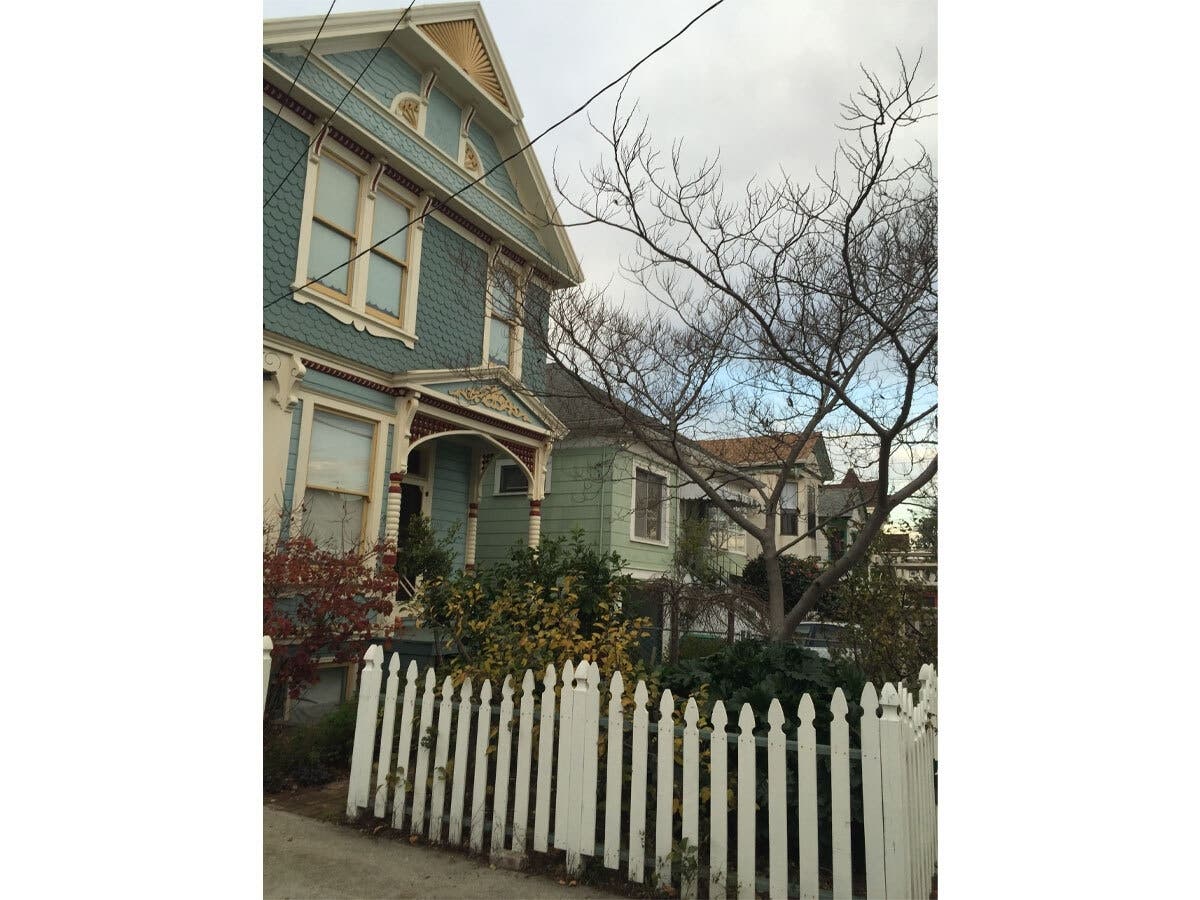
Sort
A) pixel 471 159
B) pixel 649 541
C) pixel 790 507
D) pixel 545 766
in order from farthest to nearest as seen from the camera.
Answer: pixel 790 507 → pixel 649 541 → pixel 471 159 → pixel 545 766

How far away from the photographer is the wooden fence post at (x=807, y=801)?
1.99m

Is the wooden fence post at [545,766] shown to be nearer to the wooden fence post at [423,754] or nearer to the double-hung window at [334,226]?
the wooden fence post at [423,754]

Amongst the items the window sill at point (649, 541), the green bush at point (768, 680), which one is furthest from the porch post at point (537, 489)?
the green bush at point (768, 680)

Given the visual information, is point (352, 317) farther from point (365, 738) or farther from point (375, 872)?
point (375, 872)

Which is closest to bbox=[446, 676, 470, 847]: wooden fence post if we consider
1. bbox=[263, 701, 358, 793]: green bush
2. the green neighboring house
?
bbox=[263, 701, 358, 793]: green bush

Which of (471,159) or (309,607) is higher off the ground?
(471,159)

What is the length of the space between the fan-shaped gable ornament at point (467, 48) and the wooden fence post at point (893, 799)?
424 centimetres

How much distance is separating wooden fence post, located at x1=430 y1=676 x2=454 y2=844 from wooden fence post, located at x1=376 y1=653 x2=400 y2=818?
0.61 ft

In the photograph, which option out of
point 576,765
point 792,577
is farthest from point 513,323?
point 792,577

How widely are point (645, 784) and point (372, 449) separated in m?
3.53

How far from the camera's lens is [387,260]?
4.54 m

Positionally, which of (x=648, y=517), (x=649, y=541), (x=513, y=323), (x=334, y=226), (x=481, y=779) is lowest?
(x=481, y=779)

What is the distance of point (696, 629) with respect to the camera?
607cm

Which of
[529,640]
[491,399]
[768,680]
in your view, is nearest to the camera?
[768,680]
